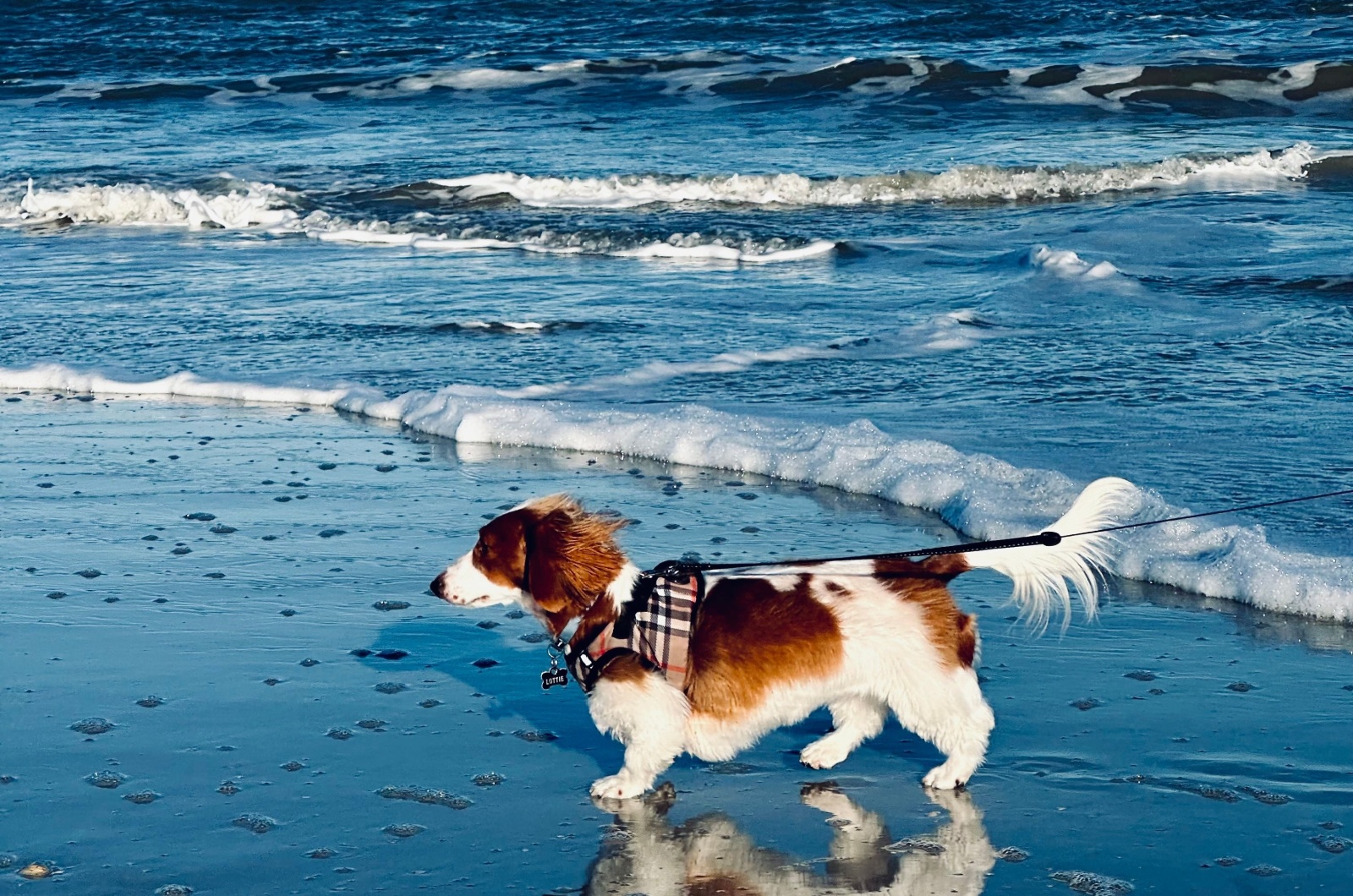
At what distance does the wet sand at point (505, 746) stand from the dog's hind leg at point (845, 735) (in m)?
0.05

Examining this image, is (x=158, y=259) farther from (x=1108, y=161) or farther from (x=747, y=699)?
(x=747, y=699)

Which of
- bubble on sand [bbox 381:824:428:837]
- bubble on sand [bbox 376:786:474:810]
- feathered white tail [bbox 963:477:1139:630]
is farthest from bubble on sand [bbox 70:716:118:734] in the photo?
feathered white tail [bbox 963:477:1139:630]

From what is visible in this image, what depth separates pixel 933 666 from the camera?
13.7 feet

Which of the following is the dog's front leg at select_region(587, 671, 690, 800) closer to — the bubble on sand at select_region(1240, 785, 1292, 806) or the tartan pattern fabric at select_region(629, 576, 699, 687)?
the tartan pattern fabric at select_region(629, 576, 699, 687)

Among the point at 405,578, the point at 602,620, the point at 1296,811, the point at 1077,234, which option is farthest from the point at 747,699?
the point at 1077,234

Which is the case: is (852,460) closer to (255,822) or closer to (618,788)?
(618,788)

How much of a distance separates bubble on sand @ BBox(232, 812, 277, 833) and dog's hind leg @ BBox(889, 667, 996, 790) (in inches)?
66.4

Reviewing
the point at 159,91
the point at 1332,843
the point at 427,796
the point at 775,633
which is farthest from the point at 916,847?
the point at 159,91

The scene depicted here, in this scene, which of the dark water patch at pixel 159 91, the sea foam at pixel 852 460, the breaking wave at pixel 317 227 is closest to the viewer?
the sea foam at pixel 852 460

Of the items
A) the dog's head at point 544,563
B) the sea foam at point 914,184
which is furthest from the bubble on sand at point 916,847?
the sea foam at point 914,184

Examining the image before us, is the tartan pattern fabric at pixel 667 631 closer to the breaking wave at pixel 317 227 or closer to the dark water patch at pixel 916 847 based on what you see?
the dark water patch at pixel 916 847

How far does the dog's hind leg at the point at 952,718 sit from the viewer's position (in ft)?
13.8

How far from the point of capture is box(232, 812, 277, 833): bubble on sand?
4141 mm

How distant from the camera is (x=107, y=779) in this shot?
4418 mm
